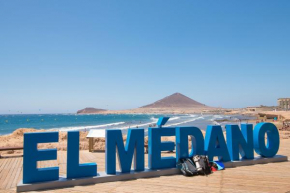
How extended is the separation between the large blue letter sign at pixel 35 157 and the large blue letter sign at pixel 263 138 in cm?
770

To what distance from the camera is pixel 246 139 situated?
9461 mm

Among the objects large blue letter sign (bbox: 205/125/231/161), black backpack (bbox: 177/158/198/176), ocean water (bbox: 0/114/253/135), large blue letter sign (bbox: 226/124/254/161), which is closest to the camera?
black backpack (bbox: 177/158/198/176)

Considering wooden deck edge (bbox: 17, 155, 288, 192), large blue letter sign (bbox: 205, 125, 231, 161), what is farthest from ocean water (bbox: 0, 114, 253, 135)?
wooden deck edge (bbox: 17, 155, 288, 192)

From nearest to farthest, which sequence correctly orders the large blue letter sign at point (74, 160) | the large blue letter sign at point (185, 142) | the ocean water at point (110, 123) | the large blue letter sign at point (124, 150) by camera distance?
the large blue letter sign at point (74, 160)
the large blue letter sign at point (124, 150)
the large blue letter sign at point (185, 142)
the ocean water at point (110, 123)

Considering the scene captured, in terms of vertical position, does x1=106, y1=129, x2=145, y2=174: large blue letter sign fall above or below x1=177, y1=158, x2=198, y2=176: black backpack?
above

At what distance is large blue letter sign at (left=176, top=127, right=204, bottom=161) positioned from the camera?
840 centimetres

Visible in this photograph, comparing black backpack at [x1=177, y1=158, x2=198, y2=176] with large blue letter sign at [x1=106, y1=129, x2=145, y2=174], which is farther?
black backpack at [x1=177, y1=158, x2=198, y2=176]

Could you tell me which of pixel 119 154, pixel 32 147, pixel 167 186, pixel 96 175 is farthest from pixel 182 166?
pixel 32 147

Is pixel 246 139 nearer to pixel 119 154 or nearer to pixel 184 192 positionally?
pixel 184 192

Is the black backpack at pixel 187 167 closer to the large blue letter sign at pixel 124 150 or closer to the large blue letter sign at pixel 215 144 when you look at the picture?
the large blue letter sign at pixel 215 144

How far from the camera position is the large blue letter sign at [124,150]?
750 cm

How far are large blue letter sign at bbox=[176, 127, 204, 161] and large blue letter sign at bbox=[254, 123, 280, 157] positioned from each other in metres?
2.59

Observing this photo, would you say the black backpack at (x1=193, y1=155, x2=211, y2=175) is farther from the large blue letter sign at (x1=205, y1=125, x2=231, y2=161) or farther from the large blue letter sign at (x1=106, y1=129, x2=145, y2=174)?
the large blue letter sign at (x1=106, y1=129, x2=145, y2=174)

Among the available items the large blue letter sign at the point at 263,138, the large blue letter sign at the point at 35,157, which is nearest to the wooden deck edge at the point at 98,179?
the large blue letter sign at the point at 35,157
